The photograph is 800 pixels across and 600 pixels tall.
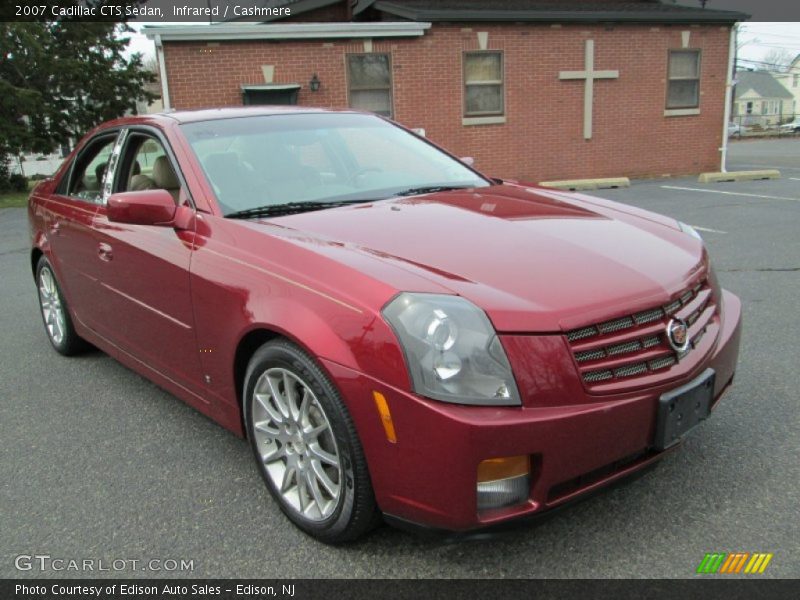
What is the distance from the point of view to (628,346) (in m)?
2.20

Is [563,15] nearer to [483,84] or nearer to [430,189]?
[483,84]

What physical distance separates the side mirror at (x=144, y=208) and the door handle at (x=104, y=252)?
25.3 inches

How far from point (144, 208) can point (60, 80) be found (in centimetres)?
2139

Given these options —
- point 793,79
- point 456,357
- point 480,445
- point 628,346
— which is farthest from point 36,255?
point 793,79

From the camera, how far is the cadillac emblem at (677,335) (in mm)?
2277

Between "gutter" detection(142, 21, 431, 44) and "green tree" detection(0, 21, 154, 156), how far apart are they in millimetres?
8947

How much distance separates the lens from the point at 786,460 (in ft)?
9.36

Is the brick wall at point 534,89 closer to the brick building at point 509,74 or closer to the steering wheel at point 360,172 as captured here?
the brick building at point 509,74

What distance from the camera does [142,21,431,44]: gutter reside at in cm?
1216

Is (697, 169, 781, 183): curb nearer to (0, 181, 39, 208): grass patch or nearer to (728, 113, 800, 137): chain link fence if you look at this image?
(0, 181, 39, 208): grass patch

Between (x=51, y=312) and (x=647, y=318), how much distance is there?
13.4 feet

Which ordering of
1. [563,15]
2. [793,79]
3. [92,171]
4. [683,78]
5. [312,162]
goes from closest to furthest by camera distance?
[312,162] < [92,171] < [563,15] < [683,78] < [793,79]

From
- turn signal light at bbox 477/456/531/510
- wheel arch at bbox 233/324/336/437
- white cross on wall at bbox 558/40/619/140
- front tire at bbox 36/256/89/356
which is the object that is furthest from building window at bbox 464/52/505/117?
turn signal light at bbox 477/456/531/510

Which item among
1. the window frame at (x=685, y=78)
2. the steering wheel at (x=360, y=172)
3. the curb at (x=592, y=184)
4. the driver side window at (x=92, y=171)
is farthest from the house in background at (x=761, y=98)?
the driver side window at (x=92, y=171)
